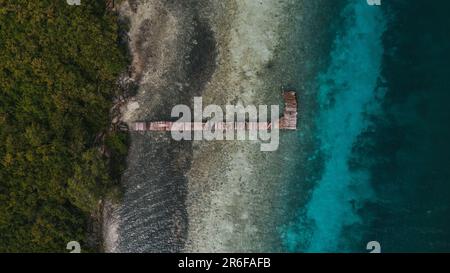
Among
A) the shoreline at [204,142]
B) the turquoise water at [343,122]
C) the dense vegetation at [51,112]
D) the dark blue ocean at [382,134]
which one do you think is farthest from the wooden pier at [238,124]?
the dense vegetation at [51,112]

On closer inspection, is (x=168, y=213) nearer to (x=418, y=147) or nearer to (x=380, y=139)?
(x=380, y=139)

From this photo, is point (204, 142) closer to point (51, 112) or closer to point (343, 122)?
point (343, 122)

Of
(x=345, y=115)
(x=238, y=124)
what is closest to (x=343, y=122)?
(x=345, y=115)

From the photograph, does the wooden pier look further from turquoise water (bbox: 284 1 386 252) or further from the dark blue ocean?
turquoise water (bbox: 284 1 386 252)

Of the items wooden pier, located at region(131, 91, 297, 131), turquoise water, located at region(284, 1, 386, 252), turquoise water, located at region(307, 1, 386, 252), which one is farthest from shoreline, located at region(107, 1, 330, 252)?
turquoise water, located at region(307, 1, 386, 252)

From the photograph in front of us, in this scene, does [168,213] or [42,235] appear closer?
[42,235]

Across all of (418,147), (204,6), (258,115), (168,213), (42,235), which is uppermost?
(204,6)
